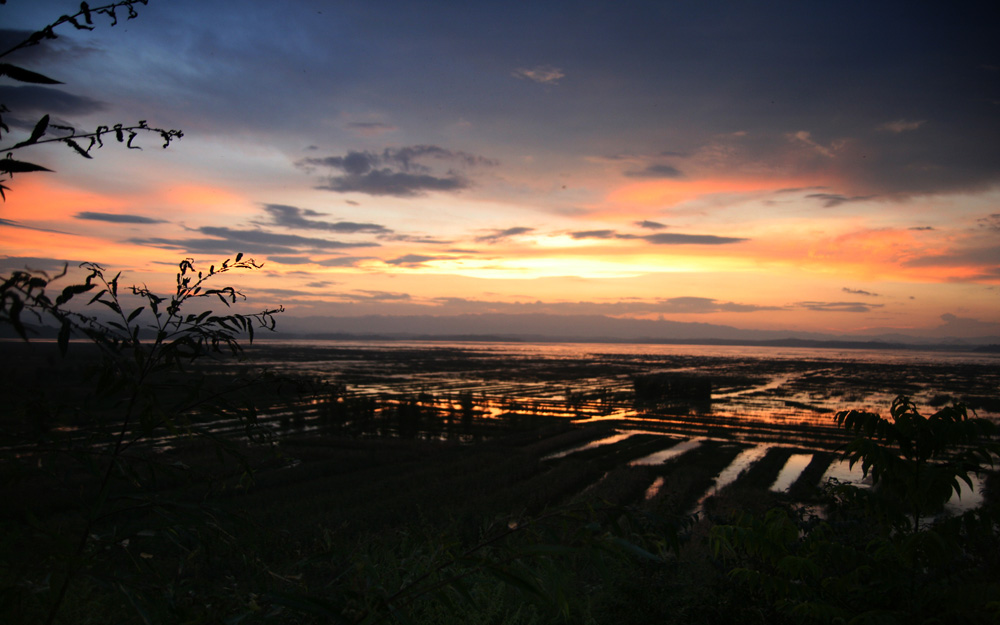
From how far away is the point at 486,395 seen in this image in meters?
54.0

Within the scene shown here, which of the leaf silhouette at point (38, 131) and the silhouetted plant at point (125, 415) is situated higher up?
the leaf silhouette at point (38, 131)

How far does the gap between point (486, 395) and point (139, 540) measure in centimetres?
5202

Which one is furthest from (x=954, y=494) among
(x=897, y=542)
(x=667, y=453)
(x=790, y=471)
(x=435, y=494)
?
(x=897, y=542)

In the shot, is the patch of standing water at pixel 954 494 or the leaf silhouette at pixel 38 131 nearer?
the leaf silhouette at pixel 38 131

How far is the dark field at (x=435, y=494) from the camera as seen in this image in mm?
1969

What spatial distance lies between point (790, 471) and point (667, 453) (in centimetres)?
597

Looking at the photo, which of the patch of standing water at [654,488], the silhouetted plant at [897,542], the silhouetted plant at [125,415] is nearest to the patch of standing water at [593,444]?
the patch of standing water at [654,488]

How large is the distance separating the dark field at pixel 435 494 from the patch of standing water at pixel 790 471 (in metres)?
0.16

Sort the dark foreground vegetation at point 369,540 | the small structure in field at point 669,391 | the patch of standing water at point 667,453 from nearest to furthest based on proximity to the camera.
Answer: the dark foreground vegetation at point 369,540
the patch of standing water at point 667,453
the small structure in field at point 669,391

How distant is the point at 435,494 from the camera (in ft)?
62.2

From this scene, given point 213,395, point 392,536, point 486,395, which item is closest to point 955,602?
point 213,395

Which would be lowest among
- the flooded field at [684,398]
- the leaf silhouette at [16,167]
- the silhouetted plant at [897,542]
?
the flooded field at [684,398]

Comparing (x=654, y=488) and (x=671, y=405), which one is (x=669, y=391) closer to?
(x=671, y=405)

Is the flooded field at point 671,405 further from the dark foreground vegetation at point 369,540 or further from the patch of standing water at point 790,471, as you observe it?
the dark foreground vegetation at point 369,540
